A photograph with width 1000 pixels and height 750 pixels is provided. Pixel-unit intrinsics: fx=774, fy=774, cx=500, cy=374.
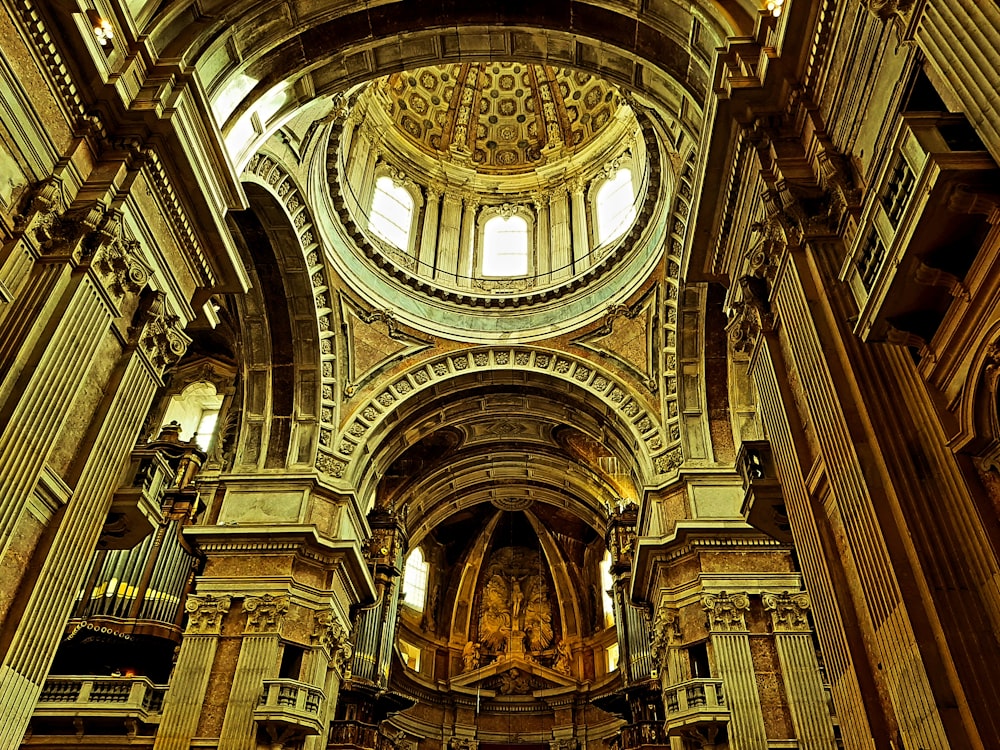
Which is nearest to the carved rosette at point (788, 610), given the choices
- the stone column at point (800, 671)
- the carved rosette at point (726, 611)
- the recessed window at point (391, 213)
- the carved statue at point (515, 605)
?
the stone column at point (800, 671)

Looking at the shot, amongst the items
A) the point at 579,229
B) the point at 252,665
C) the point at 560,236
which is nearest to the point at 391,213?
the point at 560,236

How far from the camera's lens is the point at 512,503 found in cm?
2564

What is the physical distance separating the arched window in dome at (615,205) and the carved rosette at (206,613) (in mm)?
12162

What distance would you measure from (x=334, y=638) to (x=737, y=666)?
7441 millimetres

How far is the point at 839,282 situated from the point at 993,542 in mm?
2483

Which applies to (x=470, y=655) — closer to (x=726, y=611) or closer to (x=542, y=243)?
(x=542, y=243)

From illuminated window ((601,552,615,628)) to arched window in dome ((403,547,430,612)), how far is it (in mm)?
6119

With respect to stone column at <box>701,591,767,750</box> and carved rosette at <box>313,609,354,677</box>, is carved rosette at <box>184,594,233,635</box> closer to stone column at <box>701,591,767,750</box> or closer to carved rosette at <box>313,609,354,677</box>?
carved rosette at <box>313,609,354,677</box>

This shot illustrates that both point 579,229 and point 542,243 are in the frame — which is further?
point 542,243

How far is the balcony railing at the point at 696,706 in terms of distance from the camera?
12203 millimetres

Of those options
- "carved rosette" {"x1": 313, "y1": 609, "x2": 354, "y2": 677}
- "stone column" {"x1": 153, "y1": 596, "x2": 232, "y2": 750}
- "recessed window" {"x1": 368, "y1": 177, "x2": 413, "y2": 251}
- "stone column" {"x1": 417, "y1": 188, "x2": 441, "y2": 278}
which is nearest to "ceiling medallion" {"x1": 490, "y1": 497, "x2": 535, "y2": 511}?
"stone column" {"x1": 417, "y1": 188, "x2": 441, "y2": 278}

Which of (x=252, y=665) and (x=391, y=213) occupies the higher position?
(x=391, y=213)

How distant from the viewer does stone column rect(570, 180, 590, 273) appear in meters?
20.0

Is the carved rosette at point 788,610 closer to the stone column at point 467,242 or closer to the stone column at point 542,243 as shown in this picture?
the stone column at point 542,243
